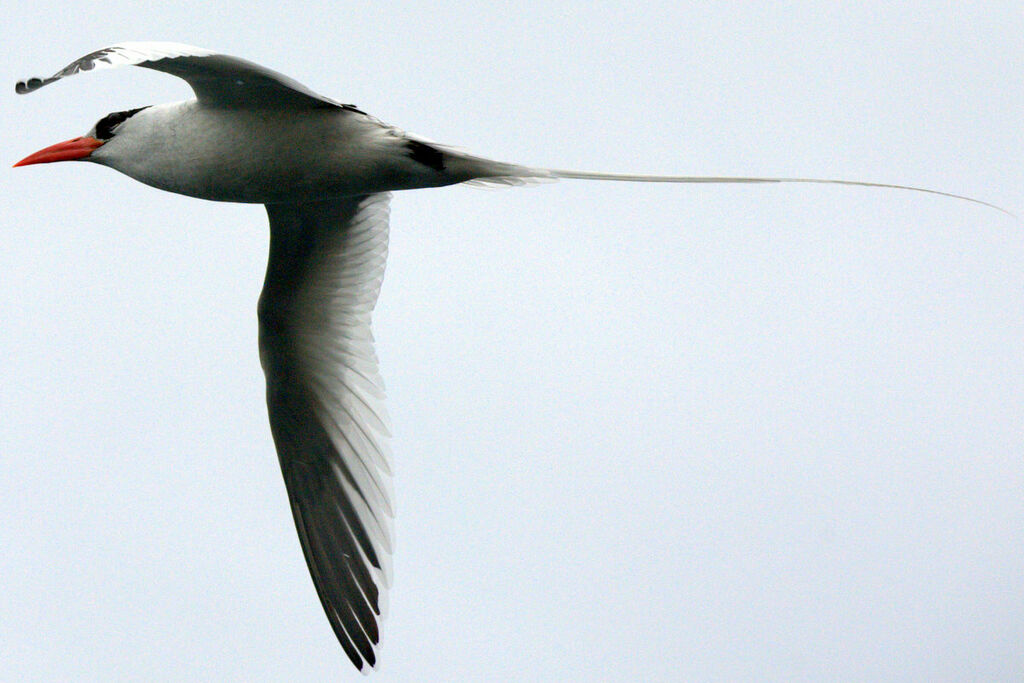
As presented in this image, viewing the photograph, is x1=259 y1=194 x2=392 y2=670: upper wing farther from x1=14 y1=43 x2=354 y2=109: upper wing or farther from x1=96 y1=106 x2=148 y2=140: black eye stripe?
x1=14 y1=43 x2=354 y2=109: upper wing

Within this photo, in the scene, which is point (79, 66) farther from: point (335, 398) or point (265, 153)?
point (335, 398)

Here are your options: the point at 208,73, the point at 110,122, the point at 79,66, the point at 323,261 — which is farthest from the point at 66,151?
the point at 79,66

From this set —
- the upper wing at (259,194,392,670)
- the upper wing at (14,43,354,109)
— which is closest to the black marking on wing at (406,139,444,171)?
the upper wing at (14,43,354,109)

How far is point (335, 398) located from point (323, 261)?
44.7 inches

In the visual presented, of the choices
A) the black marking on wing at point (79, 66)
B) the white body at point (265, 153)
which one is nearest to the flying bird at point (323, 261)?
the white body at point (265, 153)

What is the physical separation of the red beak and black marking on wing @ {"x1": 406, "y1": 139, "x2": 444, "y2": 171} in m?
2.27

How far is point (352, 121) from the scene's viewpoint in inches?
379

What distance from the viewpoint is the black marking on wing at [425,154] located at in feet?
31.6

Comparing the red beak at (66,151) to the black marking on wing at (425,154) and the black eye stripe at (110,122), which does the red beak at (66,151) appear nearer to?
the black eye stripe at (110,122)

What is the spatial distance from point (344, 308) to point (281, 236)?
81 centimetres

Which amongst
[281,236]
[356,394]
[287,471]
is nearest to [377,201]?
[281,236]

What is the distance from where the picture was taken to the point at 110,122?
10078mm

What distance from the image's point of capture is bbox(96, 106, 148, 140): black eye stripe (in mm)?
10023

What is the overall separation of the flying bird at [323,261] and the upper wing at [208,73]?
0.20 m
